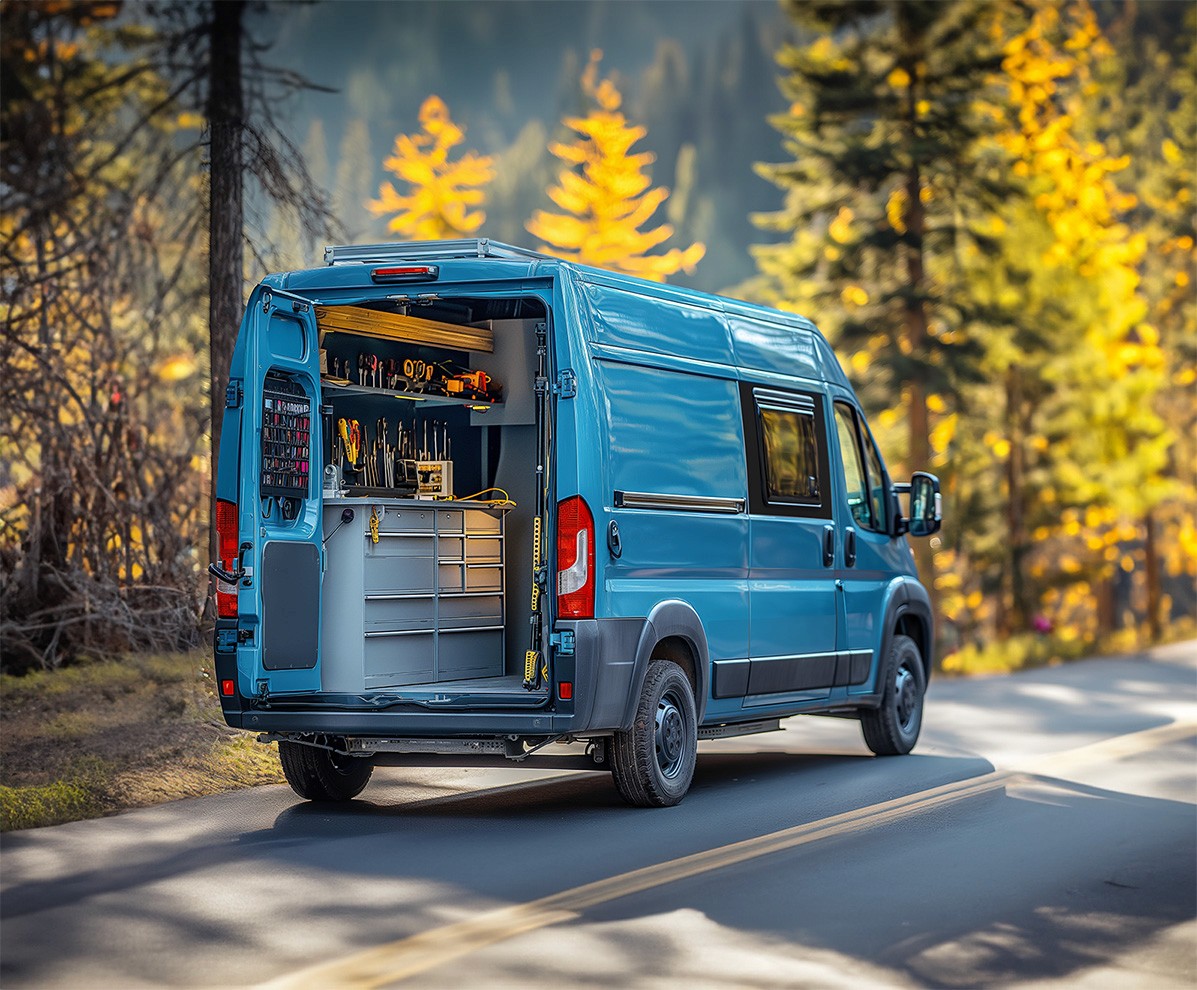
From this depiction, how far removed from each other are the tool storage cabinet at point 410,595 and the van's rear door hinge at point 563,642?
1.68 m

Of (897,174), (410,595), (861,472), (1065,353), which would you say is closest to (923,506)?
(861,472)

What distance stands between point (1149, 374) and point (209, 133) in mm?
26338

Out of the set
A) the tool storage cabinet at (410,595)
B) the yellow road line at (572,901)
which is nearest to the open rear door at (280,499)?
the tool storage cabinet at (410,595)

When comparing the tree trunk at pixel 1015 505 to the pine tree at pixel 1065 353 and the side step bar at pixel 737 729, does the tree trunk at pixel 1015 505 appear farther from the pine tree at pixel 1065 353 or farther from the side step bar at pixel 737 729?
the side step bar at pixel 737 729

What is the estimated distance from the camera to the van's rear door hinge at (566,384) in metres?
10.0

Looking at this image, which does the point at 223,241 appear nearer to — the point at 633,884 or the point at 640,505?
the point at 640,505

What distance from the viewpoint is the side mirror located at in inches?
545

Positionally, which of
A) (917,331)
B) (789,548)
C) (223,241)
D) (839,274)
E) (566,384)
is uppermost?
(839,274)

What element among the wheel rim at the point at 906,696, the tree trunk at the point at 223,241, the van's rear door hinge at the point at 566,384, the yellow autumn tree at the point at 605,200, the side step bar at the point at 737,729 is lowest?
the side step bar at the point at 737,729

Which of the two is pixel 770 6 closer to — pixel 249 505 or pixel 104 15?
pixel 104 15

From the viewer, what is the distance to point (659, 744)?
10.8 meters

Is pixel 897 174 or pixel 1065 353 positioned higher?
pixel 897 174

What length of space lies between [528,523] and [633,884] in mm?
4517

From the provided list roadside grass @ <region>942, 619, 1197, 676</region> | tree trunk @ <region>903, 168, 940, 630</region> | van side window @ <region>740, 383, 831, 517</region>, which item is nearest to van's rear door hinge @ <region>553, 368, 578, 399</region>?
van side window @ <region>740, 383, 831, 517</region>
